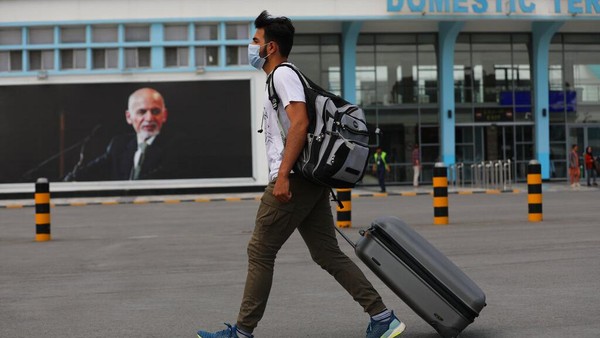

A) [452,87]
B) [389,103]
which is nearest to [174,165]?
[389,103]

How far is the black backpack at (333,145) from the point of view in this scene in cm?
473

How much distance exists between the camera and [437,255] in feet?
16.5

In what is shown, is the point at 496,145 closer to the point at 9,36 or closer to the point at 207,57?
the point at 207,57

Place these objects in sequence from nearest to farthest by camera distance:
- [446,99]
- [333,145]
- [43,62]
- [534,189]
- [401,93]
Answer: [333,145] → [534,189] → [43,62] → [446,99] → [401,93]

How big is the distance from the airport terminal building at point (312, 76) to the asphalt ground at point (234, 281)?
54.3 feet

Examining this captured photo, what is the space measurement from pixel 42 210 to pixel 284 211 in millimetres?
9002

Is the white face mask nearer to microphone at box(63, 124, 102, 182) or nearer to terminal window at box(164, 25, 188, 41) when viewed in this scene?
microphone at box(63, 124, 102, 182)

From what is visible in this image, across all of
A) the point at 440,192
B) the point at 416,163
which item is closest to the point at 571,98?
the point at 416,163

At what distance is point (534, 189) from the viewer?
14297 millimetres

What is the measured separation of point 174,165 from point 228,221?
1553 cm

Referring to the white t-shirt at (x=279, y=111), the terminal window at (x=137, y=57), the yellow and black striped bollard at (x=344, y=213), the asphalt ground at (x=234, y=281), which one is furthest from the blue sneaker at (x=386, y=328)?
the terminal window at (x=137, y=57)

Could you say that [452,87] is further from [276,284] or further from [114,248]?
[276,284]

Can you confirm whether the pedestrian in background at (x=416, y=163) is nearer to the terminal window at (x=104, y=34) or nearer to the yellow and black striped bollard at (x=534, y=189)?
the terminal window at (x=104, y=34)

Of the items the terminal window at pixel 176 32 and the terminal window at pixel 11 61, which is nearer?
the terminal window at pixel 11 61
